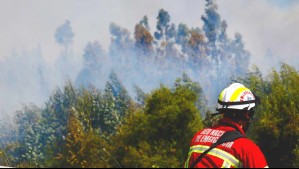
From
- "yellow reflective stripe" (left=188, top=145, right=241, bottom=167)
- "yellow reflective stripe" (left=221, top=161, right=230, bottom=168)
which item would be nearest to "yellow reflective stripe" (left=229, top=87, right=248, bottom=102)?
"yellow reflective stripe" (left=188, top=145, right=241, bottom=167)

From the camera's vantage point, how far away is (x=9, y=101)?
13600cm

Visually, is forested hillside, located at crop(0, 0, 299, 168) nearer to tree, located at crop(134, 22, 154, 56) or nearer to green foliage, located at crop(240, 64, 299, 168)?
green foliage, located at crop(240, 64, 299, 168)

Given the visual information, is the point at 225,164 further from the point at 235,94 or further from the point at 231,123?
the point at 235,94

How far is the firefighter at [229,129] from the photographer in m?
4.35

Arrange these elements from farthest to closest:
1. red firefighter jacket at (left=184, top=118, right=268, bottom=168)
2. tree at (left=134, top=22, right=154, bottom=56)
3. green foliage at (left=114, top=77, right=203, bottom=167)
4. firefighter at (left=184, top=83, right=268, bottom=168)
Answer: tree at (left=134, top=22, right=154, bottom=56) < green foliage at (left=114, top=77, right=203, bottom=167) < firefighter at (left=184, top=83, right=268, bottom=168) < red firefighter jacket at (left=184, top=118, right=268, bottom=168)

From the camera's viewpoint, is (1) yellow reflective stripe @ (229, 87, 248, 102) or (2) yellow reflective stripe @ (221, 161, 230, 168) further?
(1) yellow reflective stripe @ (229, 87, 248, 102)

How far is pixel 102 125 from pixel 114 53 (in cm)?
7885

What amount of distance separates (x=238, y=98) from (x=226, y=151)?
474 mm

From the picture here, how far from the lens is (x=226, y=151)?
4398 millimetres

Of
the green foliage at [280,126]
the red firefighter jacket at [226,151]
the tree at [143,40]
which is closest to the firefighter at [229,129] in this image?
the red firefighter jacket at [226,151]

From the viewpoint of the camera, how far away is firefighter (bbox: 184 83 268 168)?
4.35 meters

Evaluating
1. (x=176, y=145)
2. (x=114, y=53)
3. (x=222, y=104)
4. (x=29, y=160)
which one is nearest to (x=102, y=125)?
(x=29, y=160)

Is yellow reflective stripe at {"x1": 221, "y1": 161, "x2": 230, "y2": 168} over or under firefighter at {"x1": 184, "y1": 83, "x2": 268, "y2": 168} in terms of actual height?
under

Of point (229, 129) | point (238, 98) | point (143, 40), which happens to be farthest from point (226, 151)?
point (143, 40)
